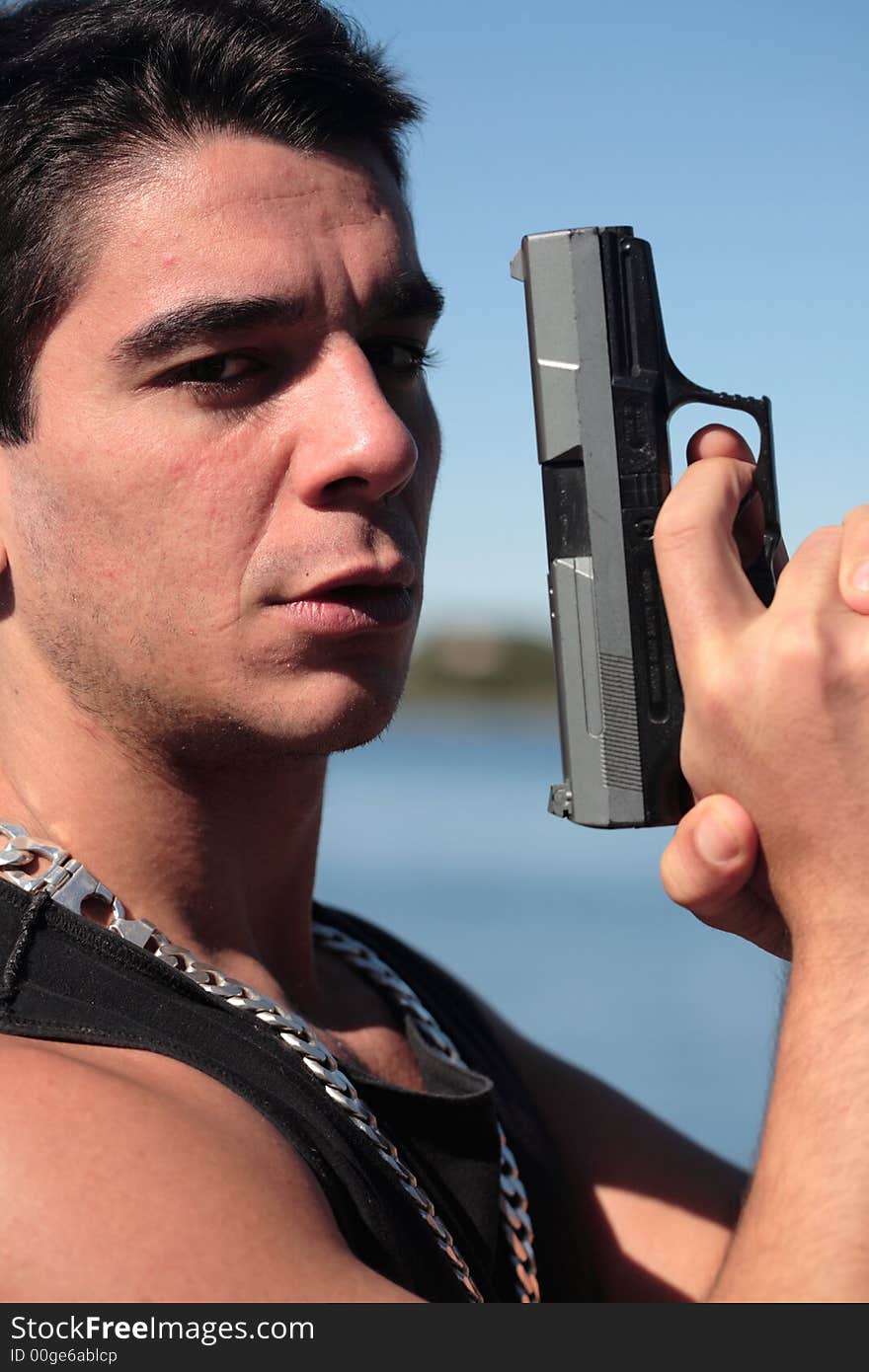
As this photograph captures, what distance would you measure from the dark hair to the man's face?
8 centimetres

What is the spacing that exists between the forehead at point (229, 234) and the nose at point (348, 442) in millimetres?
175

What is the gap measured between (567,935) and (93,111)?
13.0 metres

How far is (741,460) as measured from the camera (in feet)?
8.07

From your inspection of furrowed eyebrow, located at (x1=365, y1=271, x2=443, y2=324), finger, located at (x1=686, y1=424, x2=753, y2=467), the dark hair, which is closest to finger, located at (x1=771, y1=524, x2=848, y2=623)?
finger, located at (x1=686, y1=424, x2=753, y2=467)

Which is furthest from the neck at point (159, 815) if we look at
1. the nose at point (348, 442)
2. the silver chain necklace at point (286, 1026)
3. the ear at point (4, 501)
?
the nose at point (348, 442)

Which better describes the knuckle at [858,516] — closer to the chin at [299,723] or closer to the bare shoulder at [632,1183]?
the chin at [299,723]

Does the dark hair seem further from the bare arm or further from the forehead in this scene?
the bare arm

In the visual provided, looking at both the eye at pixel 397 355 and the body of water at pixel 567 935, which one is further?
the body of water at pixel 567 935

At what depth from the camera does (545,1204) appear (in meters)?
2.97

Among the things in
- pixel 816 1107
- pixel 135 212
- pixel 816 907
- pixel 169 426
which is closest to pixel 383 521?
pixel 169 426

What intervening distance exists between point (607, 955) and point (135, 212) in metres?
12.1

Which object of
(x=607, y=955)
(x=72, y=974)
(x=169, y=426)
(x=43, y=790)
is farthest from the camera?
(x=607, y=955)

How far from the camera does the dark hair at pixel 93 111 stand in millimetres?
2793
